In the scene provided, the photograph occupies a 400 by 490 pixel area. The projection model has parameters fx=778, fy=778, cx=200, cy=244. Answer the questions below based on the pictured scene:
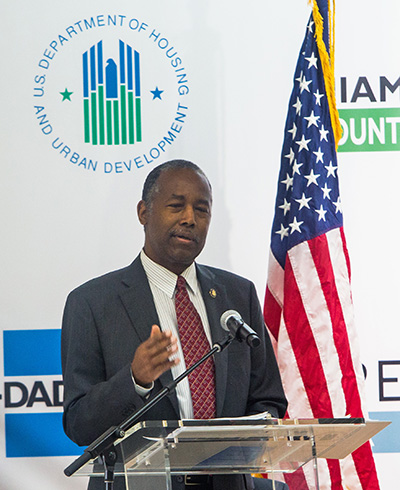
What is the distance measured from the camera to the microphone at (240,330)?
2186mm

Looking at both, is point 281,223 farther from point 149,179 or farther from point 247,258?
point 149,179

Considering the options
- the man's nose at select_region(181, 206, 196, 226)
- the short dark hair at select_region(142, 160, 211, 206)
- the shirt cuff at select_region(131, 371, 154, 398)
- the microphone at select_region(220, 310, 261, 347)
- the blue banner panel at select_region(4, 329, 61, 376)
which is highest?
the short dark hair at select_region(142, 160, 211, 206)

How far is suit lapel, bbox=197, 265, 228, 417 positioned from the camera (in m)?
2.76

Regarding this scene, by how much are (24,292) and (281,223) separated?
1329mm

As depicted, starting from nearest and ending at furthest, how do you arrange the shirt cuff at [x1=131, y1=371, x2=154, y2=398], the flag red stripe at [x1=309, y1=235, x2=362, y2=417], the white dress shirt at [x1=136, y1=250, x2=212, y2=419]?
the shirt cuff at [x1=131, y1=371, x2=154, y2=398]
the white dress shirt at [x1=136, y1=250, x2=212, y2=419]
the flag red stripe at [x1=309, y1=235, x2=362, y2=417]

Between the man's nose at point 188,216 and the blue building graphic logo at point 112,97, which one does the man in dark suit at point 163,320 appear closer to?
the man's nose at point 188,216

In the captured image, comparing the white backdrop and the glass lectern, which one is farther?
the white backdrop

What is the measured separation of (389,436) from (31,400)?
5.93ft

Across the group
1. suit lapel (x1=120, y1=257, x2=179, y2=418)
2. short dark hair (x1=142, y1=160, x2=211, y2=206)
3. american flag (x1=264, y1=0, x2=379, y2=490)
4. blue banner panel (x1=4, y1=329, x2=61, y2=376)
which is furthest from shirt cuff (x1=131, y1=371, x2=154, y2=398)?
blue banner panel (x1=4, y1=329, x2=61, y2=376)

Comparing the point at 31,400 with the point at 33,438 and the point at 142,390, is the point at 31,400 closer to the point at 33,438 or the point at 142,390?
the point at 33,438

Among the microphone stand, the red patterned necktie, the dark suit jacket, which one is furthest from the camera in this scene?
the red patterned necktie

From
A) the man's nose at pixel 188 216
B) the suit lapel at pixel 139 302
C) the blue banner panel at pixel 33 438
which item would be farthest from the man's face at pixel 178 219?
the blue banner panel at pixel 33 438

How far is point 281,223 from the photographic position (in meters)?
3.69

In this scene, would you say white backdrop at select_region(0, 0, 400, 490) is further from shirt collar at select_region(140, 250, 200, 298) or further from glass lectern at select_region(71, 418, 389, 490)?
glass lectern at select_region(71, 418, 389, 490)
